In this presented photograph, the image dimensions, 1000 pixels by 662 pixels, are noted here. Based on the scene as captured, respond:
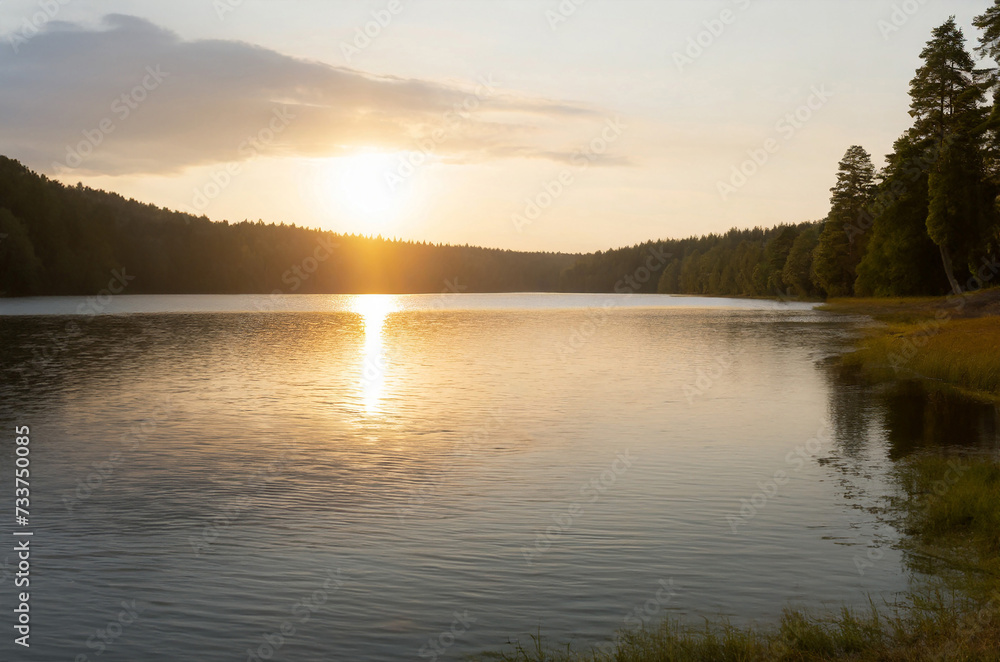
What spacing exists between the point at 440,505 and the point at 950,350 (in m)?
30.3

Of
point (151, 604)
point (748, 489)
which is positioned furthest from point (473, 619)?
point (748, 489)

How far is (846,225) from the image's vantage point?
11994 centimetres

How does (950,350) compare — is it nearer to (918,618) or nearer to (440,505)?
Result: (440,505)

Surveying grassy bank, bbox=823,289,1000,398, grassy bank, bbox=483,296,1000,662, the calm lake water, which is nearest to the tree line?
grassy bank, bbox=823,289,1000,398

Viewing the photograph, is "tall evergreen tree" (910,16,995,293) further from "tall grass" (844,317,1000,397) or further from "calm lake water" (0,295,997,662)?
"calm lake water" (0,295,997,662)

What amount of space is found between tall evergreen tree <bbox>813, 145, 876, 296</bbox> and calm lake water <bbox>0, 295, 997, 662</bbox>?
284 ft

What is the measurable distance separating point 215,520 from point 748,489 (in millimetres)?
11532

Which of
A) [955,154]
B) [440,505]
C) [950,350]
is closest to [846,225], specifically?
[955,154]

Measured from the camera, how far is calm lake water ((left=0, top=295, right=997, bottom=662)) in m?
12.5

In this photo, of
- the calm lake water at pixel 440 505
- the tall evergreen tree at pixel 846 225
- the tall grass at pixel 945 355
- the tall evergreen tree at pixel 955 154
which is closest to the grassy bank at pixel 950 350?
the tall grass at pixel 945 355

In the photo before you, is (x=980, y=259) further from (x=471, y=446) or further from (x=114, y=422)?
(x=114, y=422)

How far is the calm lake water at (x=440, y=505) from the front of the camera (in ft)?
41.0

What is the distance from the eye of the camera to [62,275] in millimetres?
163250

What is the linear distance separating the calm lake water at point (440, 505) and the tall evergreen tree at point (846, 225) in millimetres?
86472
